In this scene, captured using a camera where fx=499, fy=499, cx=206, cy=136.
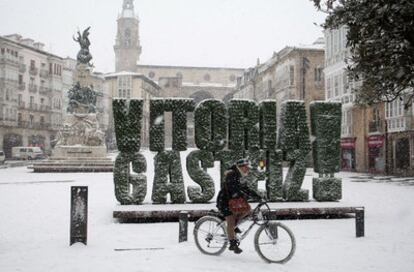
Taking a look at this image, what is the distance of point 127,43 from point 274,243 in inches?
4788

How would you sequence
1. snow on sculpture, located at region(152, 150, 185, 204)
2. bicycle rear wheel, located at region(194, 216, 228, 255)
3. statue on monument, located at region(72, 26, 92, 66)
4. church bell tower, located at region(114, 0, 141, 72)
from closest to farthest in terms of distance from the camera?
1. bicycle rear wheel, located at region(194, 216, 228, 255)
2. snow on sculpture, located at region(152, 150, 185, 204)
3. statue on monument, located at region(72, 26, 92, 66)
4. church bell tower, located at region(114, 0, 141, 72)

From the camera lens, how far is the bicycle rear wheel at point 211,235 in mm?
8984

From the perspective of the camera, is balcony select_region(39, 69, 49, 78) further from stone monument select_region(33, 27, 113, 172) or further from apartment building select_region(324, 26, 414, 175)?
apartment building select_region(324, 26, 414, 175)

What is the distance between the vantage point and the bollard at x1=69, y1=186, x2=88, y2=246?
32.2 feet

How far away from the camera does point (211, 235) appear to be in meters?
9.03

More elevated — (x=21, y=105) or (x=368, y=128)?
(x=21, y=105)

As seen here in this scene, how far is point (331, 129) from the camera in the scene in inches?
595

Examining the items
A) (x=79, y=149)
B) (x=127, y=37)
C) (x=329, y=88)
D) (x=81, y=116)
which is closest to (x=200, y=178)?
(x=79, y=149)

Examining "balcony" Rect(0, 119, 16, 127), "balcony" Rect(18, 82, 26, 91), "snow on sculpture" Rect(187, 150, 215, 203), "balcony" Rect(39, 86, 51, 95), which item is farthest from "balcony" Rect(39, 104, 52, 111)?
"snow on sculpture" Rect(187, 150, 215, 203)

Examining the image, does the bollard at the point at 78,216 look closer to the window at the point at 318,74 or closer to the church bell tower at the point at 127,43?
the window at the point at 318,74

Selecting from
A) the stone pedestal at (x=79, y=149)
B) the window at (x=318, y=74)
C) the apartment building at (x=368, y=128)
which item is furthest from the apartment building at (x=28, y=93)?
the apartment building at (x=368, y=128)

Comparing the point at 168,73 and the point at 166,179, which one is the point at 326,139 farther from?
the point at 168,73

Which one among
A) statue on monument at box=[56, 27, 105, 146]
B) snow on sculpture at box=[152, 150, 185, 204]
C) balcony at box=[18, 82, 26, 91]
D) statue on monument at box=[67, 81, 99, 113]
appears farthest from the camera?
balcony at box=[18, 82, 26, 91]

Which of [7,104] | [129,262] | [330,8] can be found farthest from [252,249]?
[7,104]
